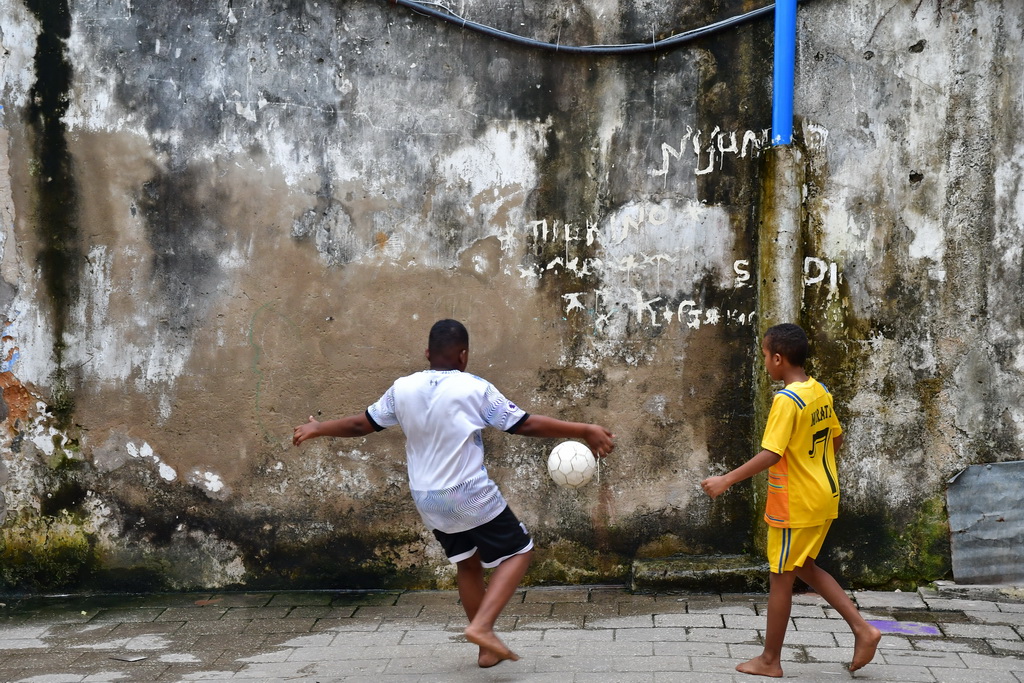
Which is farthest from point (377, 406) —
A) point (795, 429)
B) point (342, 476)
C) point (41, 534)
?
point (41, 534)

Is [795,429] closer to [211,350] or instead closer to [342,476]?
[342,476]

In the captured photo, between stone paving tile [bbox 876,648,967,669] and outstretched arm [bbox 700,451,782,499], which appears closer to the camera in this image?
outstretched arm [bbox 700,451,782,499]

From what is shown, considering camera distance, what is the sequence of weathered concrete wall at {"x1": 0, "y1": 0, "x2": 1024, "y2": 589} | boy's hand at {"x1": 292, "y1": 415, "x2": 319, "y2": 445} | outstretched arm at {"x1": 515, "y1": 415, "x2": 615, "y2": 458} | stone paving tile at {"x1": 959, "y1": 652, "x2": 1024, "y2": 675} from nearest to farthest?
outstretched arm at {"x1": 515, "y1": 415, "x2": 615, "y2": 458} → stone paving tile at {"x1": 959, "y1": 652, "x2": 1024, "y2": 675} → boy's hand at {"x1": 292, "y1": 415, "x2": 319, "y2": 445} → weathered concrete wall at {"x1": 0, "y1": 0, "x2": 1024, "y2": 589}

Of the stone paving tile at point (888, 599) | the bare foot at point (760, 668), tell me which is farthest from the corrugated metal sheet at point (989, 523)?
the bare foot at point (760, 668)

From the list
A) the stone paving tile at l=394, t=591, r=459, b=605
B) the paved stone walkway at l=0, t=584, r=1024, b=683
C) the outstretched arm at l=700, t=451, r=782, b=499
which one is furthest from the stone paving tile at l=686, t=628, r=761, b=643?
the stone paving tile at l=394, t=591, r=459, b=605

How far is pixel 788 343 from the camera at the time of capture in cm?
416

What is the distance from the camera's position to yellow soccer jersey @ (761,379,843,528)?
13.2ft

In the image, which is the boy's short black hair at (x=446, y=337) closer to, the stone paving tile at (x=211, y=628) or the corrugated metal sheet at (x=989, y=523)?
the stone paving tile at (x=211, y=628)

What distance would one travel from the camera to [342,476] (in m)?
5.61

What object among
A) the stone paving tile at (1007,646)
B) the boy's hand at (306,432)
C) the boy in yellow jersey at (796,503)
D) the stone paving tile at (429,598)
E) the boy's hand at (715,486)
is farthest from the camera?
the stone paving tile at (429,598)

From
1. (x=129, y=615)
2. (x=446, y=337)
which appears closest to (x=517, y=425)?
(x=446, y=337)

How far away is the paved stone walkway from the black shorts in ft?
1.63

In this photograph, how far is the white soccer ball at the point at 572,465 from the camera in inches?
181

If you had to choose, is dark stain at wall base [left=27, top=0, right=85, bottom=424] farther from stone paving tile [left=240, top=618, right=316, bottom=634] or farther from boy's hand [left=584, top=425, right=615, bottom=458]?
boy's hand [left=584, top=425, right=615, bottom=458]
